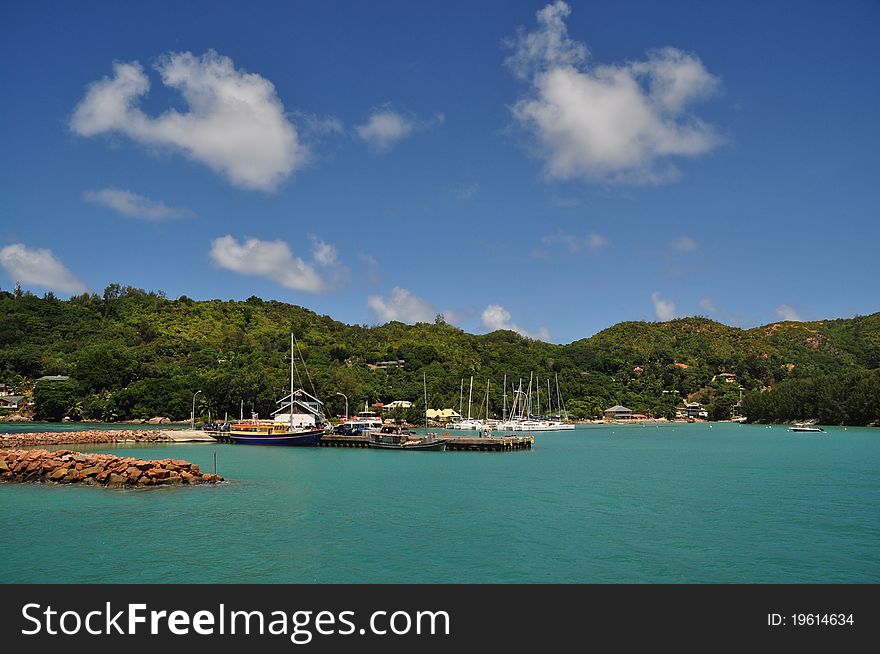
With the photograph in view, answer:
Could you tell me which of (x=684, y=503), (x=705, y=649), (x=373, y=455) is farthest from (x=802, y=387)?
(x=705, y=649)

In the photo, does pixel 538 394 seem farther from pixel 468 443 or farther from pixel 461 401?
pixel 468 443

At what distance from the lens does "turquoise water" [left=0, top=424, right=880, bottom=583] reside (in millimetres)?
14859

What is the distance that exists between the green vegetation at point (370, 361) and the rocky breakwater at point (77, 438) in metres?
24.0

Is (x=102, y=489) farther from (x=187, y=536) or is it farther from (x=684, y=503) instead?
(x=684, y=503)

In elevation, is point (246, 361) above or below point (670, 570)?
above

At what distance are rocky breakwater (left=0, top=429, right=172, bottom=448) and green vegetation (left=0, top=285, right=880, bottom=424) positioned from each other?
24007 millimetres

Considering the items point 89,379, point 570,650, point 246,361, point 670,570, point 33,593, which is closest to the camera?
point 570,650

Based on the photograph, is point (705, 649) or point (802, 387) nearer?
point (705, 649)

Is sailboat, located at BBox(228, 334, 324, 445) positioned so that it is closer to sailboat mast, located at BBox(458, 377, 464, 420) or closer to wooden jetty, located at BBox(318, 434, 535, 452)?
wooden jetty, located at BBox(318, 434, 535, 452)

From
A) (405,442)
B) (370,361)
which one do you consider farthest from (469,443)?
(370,361)

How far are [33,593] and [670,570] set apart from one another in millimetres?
12942

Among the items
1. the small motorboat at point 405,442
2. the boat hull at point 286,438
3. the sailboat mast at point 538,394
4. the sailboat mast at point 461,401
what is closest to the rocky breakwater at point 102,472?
the small motorboat at point 405,442

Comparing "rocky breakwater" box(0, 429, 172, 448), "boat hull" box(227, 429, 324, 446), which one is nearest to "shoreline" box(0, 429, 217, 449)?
"rocky breakwater" box(0, 429, 172, 448)

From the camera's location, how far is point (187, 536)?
1784 cm
